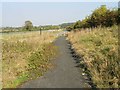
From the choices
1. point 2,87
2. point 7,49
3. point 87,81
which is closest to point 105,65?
point 87,81

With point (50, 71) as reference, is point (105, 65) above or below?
above

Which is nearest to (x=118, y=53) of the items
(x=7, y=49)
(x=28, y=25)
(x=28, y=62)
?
(x=28, y=62)

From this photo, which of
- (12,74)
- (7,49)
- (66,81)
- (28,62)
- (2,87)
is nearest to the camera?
(2,87)

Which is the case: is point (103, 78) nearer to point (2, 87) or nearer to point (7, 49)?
point (2, 87)

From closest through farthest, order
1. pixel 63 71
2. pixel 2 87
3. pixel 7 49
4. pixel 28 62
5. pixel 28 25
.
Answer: pixel 2 87 → pixel 63 71 → pixel 28 62 → pixel 7 49 → pixel 28 25

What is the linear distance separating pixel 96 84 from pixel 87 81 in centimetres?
104

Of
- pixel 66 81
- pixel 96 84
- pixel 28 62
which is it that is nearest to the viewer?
pixel 96 84

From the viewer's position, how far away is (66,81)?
31.0 feet

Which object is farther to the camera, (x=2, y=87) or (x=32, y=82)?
(x=32, y=82)

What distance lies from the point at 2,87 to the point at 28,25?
3214 inches

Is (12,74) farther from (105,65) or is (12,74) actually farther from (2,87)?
(105,65)

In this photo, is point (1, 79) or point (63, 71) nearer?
point (1, 79)

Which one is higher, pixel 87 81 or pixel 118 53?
pixel 118 53

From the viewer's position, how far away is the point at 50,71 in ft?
38.5
